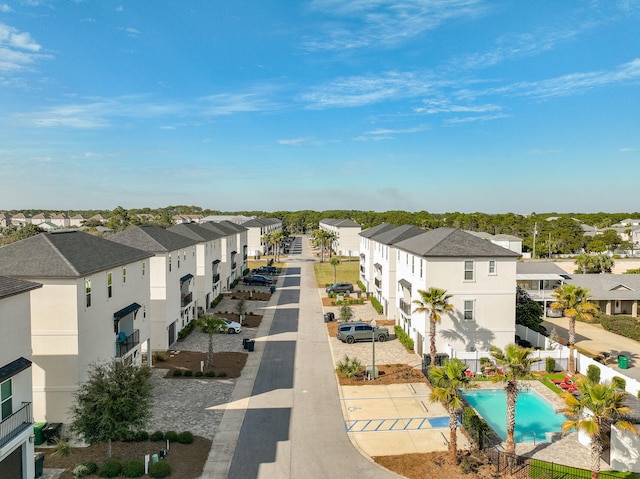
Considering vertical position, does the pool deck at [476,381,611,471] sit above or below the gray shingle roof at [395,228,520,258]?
below

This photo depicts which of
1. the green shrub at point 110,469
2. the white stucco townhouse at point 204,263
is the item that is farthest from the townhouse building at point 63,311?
the white stucco townhouse at point 204,263

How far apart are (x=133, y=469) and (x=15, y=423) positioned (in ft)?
15.6

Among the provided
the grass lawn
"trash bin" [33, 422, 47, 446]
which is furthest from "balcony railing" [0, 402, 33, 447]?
the grass lawn

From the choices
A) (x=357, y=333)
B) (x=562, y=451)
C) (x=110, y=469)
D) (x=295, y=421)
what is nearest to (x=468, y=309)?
(x=357, y=333)

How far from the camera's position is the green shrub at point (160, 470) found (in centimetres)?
1714

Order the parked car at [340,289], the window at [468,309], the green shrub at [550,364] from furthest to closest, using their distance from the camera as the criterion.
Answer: the parked car at [340,289], the window at [468,309], the green shrub at [550,364]

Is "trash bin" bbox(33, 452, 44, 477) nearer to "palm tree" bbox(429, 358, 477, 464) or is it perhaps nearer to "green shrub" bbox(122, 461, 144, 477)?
"green shrub" bbox(122, 461, 144, 477)

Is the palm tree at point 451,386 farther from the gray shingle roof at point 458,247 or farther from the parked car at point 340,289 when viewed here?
the parked car at point 340,289

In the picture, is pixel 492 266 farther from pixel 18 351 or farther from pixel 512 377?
pixel 18 351

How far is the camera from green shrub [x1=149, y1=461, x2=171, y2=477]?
1714 cm

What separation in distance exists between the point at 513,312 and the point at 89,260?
1124 inches

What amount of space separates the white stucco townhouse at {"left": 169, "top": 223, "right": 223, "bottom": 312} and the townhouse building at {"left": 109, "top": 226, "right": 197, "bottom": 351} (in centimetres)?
578

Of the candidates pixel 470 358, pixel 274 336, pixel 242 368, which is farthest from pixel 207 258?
pixel 470 358

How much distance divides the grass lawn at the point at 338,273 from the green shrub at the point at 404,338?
2933 cm
